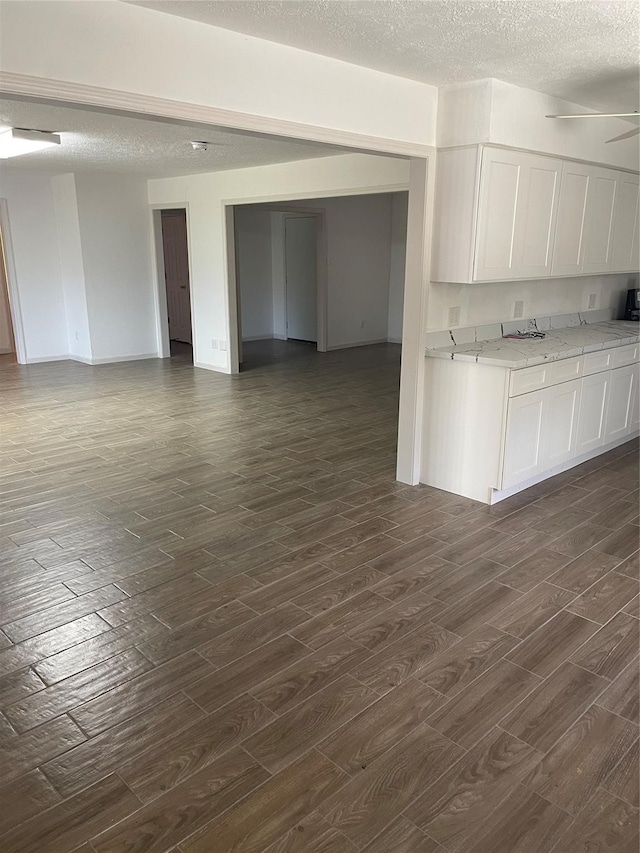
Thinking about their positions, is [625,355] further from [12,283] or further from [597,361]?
[12,283]

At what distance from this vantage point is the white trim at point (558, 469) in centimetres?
407

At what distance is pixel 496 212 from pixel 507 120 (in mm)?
520

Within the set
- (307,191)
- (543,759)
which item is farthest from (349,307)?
(543,759)

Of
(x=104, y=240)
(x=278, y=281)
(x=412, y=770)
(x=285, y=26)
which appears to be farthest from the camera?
(x=278, y=281)

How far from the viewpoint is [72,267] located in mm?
8305

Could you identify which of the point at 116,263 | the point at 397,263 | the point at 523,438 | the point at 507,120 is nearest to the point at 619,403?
the point at 523,438

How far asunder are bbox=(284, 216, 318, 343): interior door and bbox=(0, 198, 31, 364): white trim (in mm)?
4282

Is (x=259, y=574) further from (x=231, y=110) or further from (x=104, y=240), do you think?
(x=104, y=240)

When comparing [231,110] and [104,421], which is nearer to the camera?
[231,110]

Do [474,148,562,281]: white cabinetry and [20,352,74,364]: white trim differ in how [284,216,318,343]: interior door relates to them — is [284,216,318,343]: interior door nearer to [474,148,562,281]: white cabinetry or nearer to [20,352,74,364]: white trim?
[20,352,74,364]: white trim

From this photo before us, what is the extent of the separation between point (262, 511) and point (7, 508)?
5.37ft

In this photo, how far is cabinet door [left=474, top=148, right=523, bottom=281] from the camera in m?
3.74

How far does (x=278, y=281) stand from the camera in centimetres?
1080

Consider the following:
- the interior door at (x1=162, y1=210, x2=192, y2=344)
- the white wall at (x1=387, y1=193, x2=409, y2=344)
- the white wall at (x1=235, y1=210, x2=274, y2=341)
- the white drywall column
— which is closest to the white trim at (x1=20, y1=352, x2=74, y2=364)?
the interior door at (x1=162, y1=210, x2=192, y2=344)
